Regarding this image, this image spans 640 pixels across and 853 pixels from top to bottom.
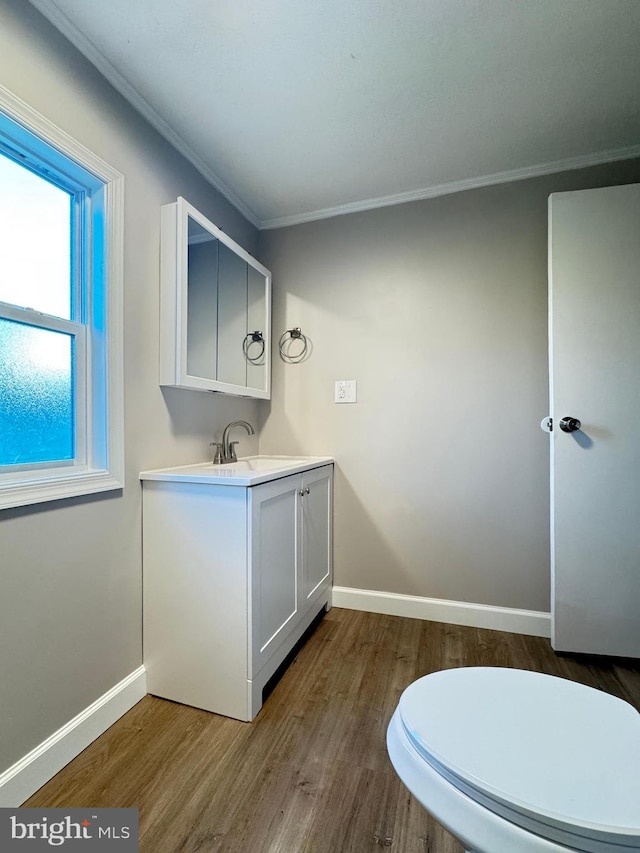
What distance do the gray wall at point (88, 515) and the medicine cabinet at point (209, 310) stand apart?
0.06 m

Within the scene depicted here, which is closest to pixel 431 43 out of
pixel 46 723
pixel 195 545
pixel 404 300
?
pixel 404 300

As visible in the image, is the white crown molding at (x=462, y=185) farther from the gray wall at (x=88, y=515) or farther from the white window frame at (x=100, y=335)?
the white window frame at (x=100, y=335)

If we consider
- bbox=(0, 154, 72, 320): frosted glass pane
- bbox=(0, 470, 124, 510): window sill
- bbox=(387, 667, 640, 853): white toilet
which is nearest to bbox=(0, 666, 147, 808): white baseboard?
bbox=(0, 470, 124, 510): window sill

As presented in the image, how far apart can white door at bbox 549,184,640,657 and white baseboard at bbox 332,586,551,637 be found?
0.64 ft

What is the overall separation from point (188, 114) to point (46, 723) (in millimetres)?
2170

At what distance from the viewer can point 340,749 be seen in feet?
3.87

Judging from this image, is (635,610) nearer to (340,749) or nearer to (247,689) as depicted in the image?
(340,749)

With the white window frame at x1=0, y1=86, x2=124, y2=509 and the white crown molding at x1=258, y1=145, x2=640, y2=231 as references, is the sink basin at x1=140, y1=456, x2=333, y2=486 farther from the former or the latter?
the white crown molding at x1=258, y1=145, x2=640, y2=231

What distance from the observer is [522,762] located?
625 mm

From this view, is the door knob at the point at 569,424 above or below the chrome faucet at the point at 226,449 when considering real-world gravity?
above

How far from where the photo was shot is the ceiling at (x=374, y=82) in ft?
3.77

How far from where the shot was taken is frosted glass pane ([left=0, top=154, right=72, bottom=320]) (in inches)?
43.2

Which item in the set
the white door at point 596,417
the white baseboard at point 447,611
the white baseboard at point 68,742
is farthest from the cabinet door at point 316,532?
the white door at point 596,417

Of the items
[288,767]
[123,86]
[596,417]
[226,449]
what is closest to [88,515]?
[226,449]
